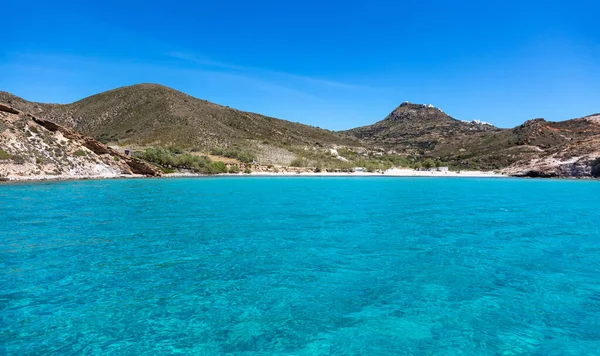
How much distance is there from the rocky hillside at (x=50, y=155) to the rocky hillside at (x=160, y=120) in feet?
82.5

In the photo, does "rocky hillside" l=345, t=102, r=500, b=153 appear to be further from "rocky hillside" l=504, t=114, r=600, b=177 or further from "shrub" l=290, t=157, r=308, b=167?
"shrub" l=290, t=157, r=308, b=167

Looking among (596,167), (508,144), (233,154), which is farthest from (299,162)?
(508,144)

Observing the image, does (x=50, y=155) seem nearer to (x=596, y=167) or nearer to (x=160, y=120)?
(x=160, y=120)

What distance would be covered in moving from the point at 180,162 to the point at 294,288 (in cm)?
6239

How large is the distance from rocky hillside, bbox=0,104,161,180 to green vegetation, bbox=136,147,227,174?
201 inches

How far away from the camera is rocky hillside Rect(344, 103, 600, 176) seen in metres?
77.9

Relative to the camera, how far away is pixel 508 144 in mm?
110562

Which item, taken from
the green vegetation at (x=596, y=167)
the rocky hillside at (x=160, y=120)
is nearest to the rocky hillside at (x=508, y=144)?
the green vegetation at (x=596, y=167)

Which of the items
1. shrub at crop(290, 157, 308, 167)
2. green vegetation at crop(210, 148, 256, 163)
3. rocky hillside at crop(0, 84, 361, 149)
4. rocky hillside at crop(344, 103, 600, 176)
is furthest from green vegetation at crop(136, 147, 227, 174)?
rocky hillside at crop(344, 103, 600, 176)

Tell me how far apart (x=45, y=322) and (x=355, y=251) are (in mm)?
9444

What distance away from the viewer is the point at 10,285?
364 inches

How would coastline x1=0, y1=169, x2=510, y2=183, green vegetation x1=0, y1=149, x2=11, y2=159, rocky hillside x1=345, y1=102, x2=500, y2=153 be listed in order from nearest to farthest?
1. green vegetation x1=0, y1=149, x2=11, y2=159
2. coastline x1=0, y1=169, x2=510, y2=183
3. rocky hillside x1=345, y1=102, x2=500, y2=153

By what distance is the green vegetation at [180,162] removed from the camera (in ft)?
215

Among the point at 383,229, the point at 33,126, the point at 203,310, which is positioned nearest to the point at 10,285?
the point at 203,310
